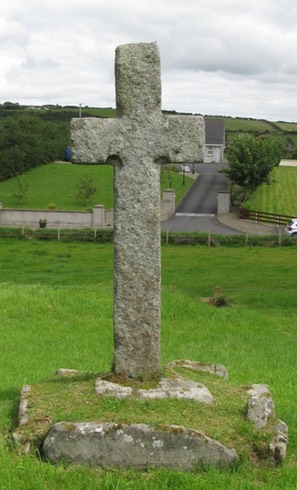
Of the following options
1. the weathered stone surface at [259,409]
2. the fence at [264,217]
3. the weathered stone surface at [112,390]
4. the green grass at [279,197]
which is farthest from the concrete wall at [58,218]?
the weathered stone surface at [259,409]

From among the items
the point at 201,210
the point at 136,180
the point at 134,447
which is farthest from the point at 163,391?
the point at 201,210

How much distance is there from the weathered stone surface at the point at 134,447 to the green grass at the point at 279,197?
168ft

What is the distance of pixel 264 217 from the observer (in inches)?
2053

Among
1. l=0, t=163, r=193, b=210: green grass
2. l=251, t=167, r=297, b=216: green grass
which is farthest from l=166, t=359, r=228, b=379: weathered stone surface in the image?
l=0, t=163, r=193, b=210: green grass

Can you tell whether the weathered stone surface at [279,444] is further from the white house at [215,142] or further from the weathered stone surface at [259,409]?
the white house at [215,142]

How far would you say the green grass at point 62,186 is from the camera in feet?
199

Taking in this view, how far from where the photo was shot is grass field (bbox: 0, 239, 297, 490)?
629cm

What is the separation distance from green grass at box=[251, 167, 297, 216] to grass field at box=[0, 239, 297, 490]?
97.4 feet

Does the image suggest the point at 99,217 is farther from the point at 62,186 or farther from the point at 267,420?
the point at 267,420

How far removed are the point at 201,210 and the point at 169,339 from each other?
45.6 m

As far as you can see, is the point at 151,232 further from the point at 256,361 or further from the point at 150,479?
the point at 256,361

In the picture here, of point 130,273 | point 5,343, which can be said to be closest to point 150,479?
point 130,273

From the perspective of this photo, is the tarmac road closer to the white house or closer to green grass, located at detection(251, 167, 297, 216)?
green grass, located at detection(251, 167, 297, 216)

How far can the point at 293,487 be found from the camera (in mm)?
6168
